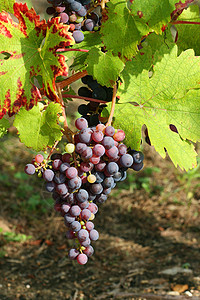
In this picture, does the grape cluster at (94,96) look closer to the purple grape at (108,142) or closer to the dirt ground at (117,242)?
the purple grape at (108,142)

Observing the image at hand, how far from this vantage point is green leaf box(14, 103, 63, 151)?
34.9 inches

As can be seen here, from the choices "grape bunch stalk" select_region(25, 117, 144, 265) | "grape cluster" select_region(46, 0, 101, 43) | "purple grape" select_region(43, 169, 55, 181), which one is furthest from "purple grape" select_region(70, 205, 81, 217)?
"grape cluster" select_region(46, 0, 101, 43)

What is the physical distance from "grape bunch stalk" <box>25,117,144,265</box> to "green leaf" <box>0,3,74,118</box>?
0.14 metres

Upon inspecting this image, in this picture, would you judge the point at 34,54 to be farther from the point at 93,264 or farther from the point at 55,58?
the point at 93,264

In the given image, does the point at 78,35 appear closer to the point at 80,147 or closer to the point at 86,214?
the point at 80,147

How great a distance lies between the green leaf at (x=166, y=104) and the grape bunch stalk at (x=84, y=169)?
65mm

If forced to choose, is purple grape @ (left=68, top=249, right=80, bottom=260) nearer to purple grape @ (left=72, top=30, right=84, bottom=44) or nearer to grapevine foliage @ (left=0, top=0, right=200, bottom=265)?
grapevine foliage @ (left=0, top=0, right=200, bottom=265)

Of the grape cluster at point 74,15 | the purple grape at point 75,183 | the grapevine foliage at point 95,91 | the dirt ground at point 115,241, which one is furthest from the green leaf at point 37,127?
the dirt ground at point 115,241

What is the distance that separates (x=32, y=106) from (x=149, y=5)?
37cm

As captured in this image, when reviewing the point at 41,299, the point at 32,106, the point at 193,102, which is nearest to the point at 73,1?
the point at 32,106

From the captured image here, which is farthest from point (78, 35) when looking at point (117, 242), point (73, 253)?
point (117, 242)

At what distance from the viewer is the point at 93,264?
276cm

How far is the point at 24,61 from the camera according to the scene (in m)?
0.88

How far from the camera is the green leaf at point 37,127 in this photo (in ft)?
2.91
